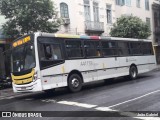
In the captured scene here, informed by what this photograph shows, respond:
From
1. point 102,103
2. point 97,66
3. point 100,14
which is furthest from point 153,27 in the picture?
point 102,103

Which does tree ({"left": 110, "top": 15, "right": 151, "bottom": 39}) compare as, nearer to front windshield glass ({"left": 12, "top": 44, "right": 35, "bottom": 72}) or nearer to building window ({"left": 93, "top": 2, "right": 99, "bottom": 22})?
building window ({"left": 93, "top": 2, "right": 99, "bottom": 22})

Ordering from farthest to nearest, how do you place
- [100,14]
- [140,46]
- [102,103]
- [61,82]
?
[100,14] → [140,46] → [61,82] → [102,103]

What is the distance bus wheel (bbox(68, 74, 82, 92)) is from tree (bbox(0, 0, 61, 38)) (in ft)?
19.1

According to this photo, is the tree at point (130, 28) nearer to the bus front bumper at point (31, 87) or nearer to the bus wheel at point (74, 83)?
the bus wheel at point (74, 83)

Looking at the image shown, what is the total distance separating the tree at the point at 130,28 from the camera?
28031 millimetres

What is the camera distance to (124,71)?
18281 mm

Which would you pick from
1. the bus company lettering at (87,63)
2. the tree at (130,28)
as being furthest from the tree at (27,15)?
the tree at (130,28)

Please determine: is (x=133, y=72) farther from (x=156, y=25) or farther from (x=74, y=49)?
(x=156, y=25)

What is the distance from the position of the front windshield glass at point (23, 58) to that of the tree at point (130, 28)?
16.0 meters

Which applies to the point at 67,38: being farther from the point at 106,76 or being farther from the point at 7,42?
the point at 7,42

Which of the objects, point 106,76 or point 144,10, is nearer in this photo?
point 106,76

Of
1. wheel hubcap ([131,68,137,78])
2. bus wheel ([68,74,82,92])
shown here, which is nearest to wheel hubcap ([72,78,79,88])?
bus wheel ([68,74,82,92])

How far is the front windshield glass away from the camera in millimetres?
12953

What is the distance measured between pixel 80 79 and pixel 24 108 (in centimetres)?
459
